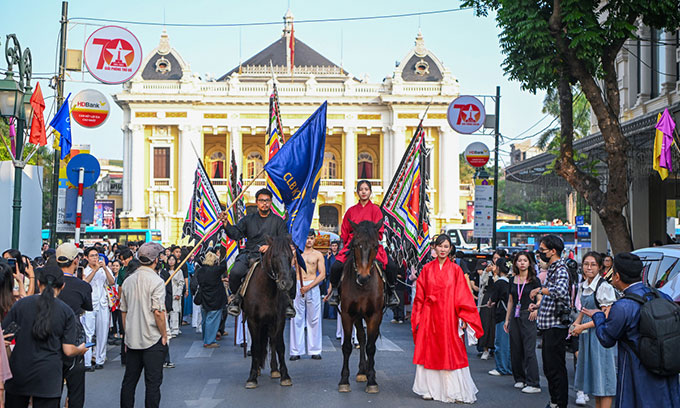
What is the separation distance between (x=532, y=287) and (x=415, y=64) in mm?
53435

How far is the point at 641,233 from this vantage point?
24.3 metres

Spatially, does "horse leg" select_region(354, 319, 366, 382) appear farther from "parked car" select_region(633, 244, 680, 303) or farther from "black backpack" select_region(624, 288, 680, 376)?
"black backpack" select_region(624, 288, 680, 376)

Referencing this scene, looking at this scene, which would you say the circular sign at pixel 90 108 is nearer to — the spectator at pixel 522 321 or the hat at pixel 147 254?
the hat at pixel 147 254

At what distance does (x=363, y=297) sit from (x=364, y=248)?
0.82 m

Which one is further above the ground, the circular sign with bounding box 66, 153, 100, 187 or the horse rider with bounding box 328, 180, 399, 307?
the circular sign with bounding box 66, 153, 100, 187

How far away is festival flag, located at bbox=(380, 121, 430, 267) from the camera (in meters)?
12.6

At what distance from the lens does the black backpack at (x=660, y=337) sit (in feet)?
17.9

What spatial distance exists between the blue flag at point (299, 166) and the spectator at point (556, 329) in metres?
4.20

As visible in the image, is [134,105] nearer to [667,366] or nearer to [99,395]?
[99,395]

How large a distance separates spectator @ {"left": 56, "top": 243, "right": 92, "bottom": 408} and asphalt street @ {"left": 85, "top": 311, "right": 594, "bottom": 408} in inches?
71.4

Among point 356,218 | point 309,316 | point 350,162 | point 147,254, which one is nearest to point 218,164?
point 350,162

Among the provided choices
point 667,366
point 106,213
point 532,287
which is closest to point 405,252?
point 532,287

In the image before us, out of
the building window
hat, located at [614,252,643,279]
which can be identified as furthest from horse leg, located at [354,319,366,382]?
the building window

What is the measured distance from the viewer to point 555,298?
26.8 feet
